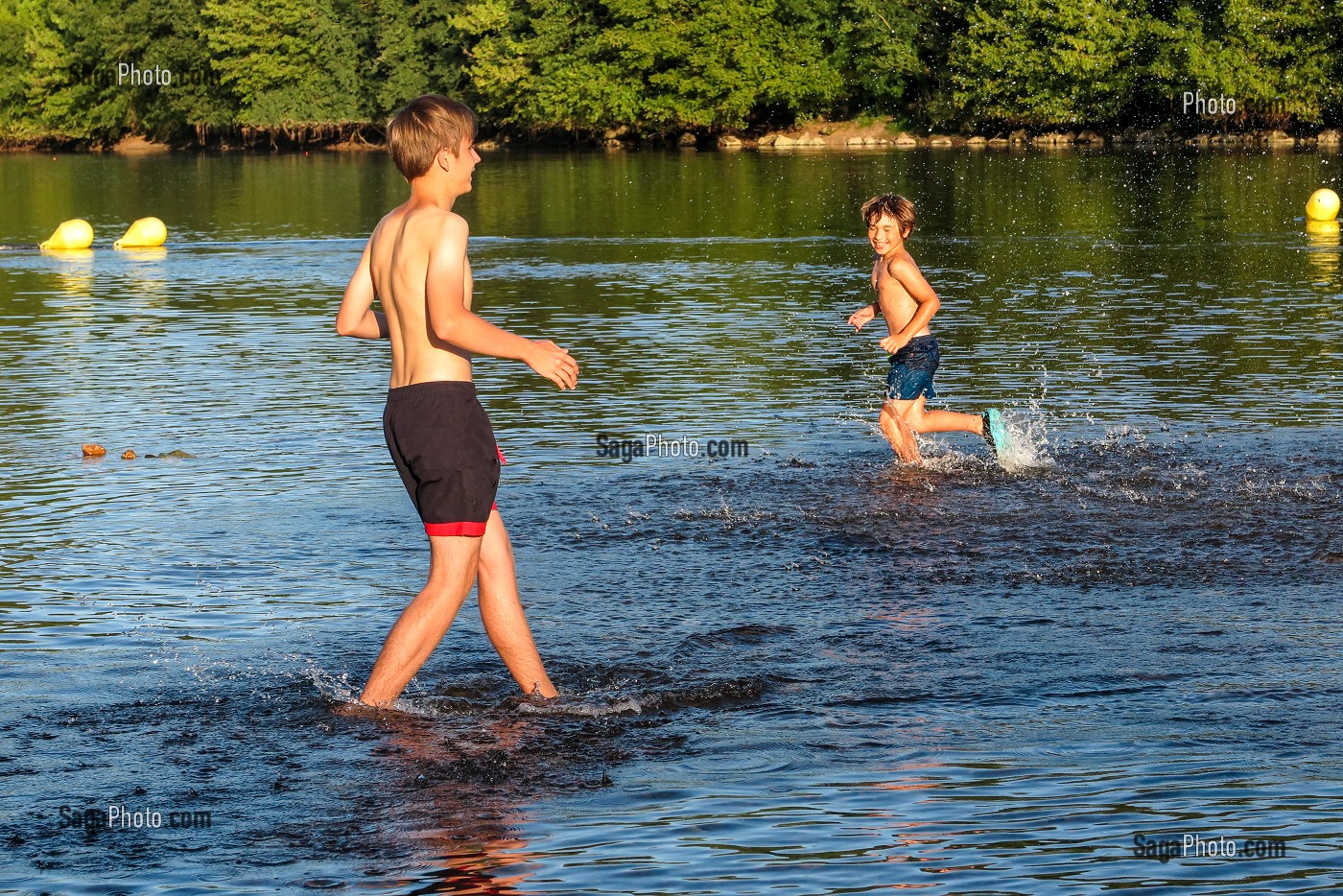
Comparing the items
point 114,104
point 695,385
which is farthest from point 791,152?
point 695,385

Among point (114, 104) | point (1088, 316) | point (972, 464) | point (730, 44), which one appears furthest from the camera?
point (114, 104)

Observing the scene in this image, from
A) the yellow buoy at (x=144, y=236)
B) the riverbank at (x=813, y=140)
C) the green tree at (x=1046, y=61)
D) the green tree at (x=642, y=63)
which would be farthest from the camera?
the green tree at (x=642, y=63)

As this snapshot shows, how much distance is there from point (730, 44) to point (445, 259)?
7942 centimetres

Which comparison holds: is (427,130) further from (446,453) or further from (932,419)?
(932,419)

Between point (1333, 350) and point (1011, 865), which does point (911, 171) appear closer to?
point (1333, 350)

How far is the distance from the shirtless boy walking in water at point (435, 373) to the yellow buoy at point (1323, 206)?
26738mm

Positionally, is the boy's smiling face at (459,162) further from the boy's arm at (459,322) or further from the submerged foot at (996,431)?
the submerged foot at (996,431)

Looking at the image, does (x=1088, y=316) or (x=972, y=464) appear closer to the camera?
(x=972, y=464)

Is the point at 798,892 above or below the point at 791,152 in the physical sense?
below

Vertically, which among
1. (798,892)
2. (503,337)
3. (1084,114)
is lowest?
(798,892)

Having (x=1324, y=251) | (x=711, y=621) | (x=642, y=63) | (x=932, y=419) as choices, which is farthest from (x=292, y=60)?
(x=711, y=621)

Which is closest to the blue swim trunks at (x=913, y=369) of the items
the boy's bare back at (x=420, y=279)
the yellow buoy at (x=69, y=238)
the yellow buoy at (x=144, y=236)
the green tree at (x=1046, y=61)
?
the boy's bare back at (x=420, y=279)

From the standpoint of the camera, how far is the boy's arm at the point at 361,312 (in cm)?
647

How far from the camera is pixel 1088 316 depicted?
19234 mm
